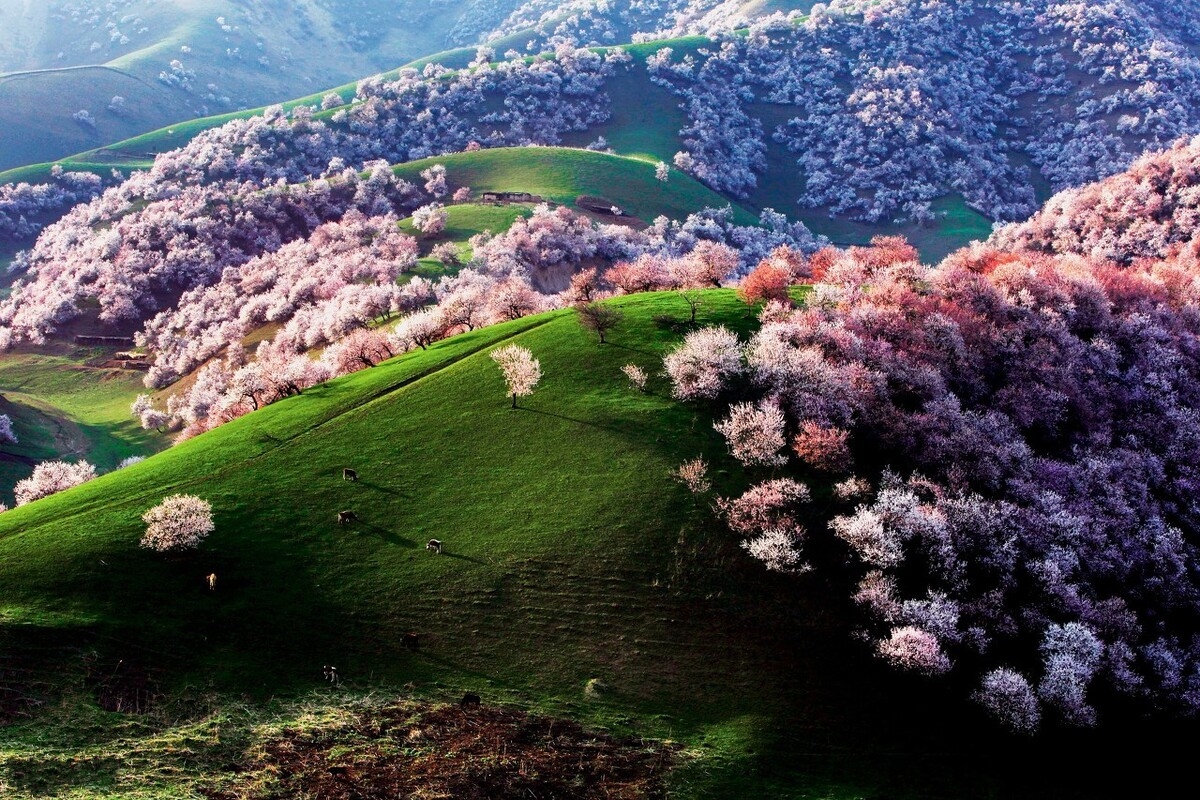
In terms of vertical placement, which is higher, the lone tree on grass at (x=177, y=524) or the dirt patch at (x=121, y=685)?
the lone tree on grass at (x=177, y=524)

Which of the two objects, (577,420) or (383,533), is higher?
(577,420)

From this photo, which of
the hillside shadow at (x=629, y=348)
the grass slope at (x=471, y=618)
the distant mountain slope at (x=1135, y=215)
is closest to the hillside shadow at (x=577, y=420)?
the grass slope at (x=471, y=618)

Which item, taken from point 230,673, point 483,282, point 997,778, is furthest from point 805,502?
point 483,282

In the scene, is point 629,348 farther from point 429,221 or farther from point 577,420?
point 429,221

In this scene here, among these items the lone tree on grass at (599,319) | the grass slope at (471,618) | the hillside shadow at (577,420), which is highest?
the lone tree on grass at (599,319)

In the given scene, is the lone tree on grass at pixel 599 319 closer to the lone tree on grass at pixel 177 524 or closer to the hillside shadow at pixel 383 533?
the hillside shadow at pixel 383 533

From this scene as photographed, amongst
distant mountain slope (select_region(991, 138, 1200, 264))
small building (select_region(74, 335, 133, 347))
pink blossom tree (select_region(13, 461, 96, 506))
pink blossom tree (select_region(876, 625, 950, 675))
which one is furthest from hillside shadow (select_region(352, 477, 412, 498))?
small building (select_region(74, 335, 133, 347))

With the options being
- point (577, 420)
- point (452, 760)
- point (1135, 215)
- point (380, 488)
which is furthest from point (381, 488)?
point (1135, 215)
